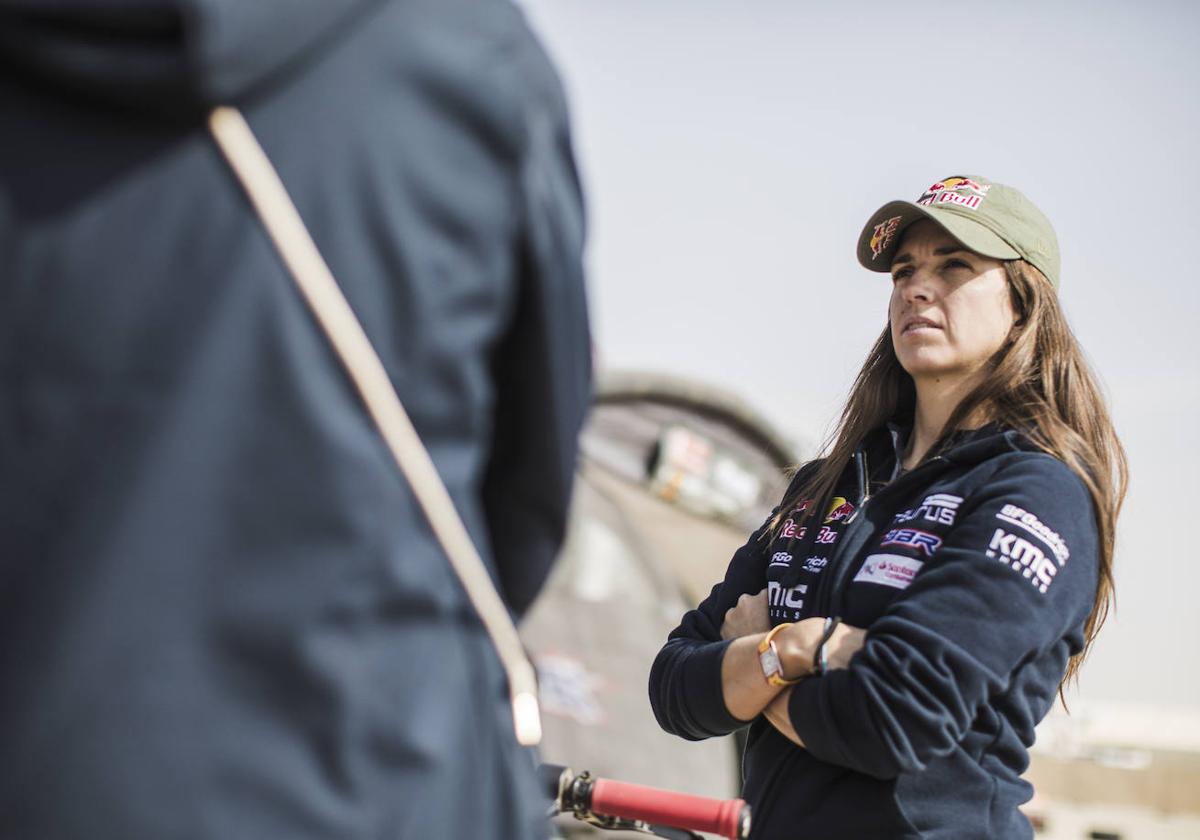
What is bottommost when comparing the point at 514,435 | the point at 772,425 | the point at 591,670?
the point at 591,670

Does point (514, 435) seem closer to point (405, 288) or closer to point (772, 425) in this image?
point (405, 288)

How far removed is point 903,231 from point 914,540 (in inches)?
23.9

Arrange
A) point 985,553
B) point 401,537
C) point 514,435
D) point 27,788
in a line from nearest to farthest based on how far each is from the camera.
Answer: point 27,788
point 401,537
point 514,435
point 985,553

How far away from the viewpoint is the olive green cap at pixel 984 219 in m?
2.02

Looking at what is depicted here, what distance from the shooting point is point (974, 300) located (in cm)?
204

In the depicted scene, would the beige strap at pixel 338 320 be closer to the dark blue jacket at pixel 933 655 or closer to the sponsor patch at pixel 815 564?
the dark blue jacket at pixel 933 655

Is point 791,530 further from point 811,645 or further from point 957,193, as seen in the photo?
point 957,193

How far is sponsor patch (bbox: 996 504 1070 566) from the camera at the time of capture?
174 cm

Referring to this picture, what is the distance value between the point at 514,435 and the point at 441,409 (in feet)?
0.50

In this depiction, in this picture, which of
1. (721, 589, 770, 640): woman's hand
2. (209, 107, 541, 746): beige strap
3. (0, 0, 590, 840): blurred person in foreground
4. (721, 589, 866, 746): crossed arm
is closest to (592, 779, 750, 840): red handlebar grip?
(721, 589, 866, 746): crossed arm

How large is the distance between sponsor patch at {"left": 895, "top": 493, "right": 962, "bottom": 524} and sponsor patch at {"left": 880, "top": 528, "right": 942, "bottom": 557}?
0.02 metres

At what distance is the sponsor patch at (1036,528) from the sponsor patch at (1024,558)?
0.06ft

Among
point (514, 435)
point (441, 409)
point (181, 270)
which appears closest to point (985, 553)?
point (514, 435)

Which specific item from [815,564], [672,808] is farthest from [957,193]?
[672,808]
